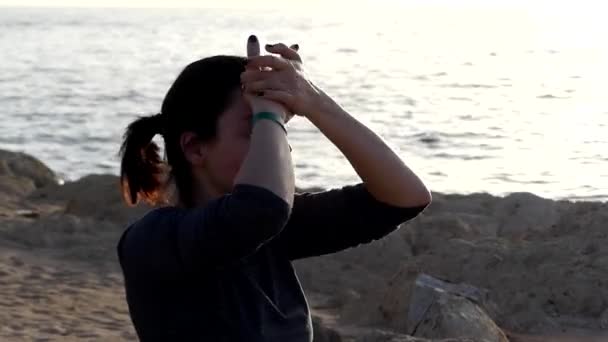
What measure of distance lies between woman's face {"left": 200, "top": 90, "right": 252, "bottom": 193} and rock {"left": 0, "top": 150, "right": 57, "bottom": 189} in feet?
36.3

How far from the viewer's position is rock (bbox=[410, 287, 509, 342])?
5316 mm

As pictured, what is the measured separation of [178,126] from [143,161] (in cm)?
17

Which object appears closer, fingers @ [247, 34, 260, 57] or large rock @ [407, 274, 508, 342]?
fingers @ [247, 34, 260, 57]

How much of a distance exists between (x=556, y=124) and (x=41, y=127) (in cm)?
951

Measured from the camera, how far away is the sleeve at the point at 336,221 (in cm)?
254

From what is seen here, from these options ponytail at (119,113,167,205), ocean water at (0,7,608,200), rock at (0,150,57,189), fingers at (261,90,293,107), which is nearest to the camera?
fingers at (261,90,293,107)

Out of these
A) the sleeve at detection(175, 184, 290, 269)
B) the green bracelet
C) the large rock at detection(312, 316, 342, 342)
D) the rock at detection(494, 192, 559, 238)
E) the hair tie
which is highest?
the green bracelet

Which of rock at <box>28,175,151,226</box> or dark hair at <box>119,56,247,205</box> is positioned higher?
dark hair at <box>119,56,247,205</box>

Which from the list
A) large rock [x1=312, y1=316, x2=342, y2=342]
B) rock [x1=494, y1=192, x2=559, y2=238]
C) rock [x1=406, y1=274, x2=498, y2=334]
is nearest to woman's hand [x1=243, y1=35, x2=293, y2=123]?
rock [x1=406, y1=274, x2=498, y2=334]

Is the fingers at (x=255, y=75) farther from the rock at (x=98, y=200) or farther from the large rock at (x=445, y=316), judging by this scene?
the rock at (x=98, y=200)

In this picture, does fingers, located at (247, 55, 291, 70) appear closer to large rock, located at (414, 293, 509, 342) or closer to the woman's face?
the woman's face

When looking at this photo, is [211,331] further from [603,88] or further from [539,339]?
[603,88]

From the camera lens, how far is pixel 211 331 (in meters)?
2.36

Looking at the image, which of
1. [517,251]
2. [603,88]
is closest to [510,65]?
[603,88]
